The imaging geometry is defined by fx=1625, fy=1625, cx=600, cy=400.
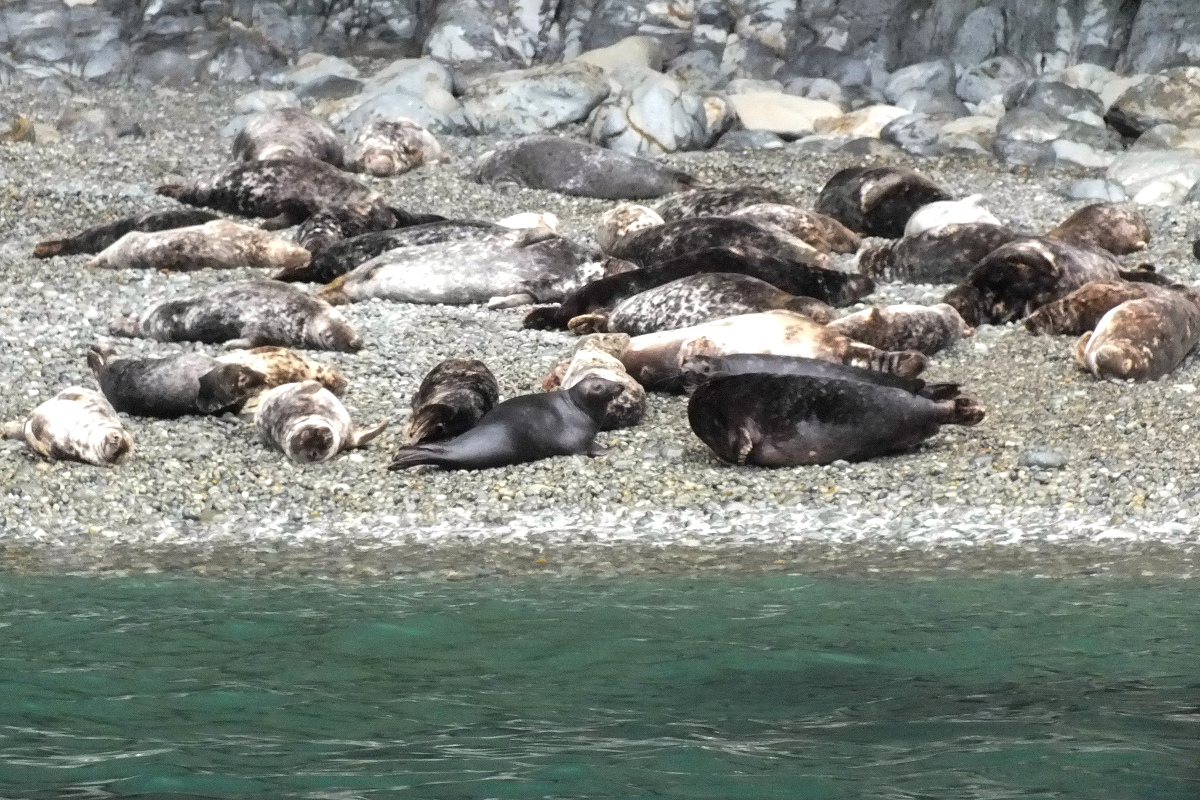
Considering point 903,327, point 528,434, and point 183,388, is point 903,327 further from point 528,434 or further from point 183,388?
point 183,388

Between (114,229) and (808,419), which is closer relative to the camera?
(808,419)

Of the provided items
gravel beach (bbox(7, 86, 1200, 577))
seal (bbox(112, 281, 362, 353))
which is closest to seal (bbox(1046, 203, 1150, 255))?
gravel beach (bbox(7, 86, 1200, 577))

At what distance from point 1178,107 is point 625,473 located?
35.0 ft

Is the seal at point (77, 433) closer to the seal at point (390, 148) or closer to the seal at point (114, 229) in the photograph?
the seal at point (114, 229)

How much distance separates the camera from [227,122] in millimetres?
16234

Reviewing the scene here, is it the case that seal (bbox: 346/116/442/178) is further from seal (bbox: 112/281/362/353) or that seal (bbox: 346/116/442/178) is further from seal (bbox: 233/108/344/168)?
seal (bbox: 112/281/362/353)

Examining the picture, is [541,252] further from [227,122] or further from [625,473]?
[227,122]

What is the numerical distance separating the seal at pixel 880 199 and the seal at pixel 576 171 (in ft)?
5.01

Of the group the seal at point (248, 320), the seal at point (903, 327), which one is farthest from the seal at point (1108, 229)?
the seal at point (248, 320)

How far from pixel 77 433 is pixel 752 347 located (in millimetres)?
2785

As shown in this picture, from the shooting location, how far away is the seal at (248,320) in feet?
25.4

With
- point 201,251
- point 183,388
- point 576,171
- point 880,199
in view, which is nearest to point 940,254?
point 880,199

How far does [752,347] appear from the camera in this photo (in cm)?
698

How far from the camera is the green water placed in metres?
3.17
